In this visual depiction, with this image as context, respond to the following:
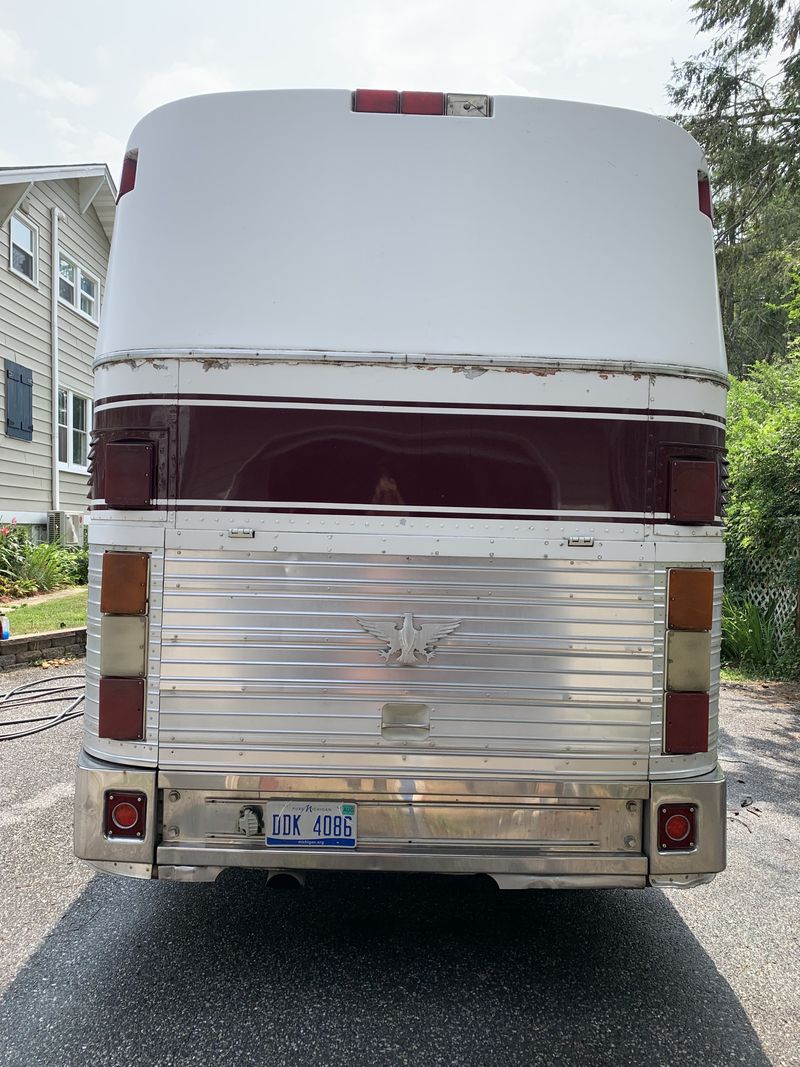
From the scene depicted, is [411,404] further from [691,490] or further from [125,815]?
[125,815]

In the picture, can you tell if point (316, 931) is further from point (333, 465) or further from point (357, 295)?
point (357, 295)

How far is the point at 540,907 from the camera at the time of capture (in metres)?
3.53

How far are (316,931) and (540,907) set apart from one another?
3.29 ft

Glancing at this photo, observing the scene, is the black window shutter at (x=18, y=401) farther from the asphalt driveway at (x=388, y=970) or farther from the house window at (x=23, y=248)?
the asphalt driveway at (x=388, y=970)

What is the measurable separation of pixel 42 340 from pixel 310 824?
13954 millimetres

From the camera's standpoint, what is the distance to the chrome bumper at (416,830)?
265cm

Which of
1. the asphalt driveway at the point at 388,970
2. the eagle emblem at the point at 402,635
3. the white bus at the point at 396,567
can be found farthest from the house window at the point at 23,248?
the eagle emblem at the point at 402,635

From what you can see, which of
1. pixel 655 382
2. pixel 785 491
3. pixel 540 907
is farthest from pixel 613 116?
pixel 785 491

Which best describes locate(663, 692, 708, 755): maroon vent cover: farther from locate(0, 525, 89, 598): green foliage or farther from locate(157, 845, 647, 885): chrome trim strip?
locate(0, 525, 89, 598): green foliage

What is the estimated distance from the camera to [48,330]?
47.9 feet

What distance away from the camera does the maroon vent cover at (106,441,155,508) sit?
2672 millimetres

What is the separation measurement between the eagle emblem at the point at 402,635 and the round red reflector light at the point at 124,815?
38.8 inches

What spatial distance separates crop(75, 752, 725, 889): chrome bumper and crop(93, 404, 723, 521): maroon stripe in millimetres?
927

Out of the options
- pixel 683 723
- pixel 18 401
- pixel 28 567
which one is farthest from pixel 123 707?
pixel 18 401
